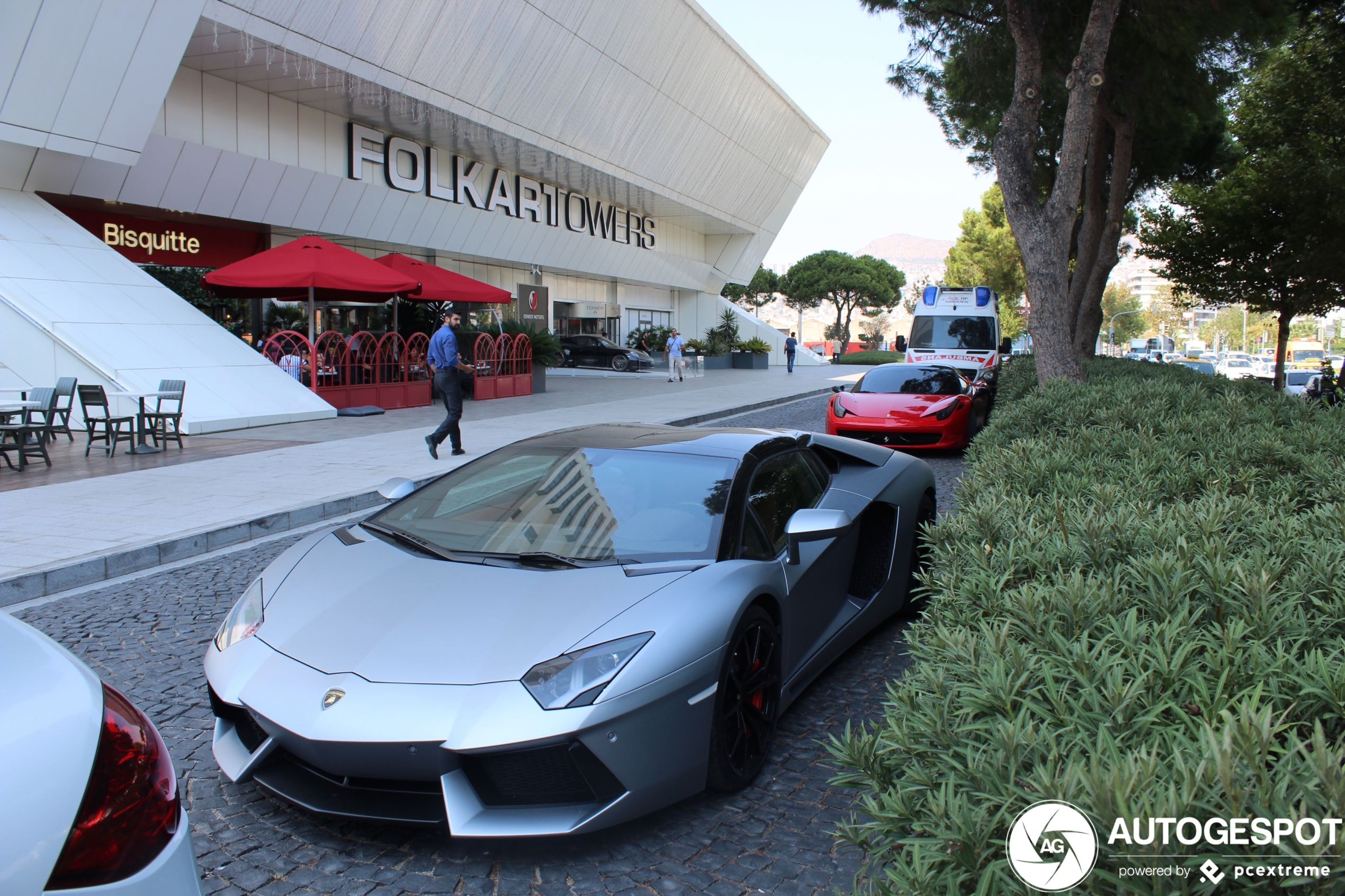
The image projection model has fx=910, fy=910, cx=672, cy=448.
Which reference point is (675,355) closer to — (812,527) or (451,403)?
(451,403)

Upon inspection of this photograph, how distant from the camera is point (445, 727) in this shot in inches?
101

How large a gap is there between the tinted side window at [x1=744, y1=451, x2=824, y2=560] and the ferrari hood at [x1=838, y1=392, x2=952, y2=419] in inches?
295

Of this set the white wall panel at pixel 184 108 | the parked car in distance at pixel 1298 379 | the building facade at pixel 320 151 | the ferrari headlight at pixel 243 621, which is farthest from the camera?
the parked car in distance at pixel 1298 379

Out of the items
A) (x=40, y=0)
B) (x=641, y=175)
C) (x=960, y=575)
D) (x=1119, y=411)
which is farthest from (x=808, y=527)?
(x=641, y=175)

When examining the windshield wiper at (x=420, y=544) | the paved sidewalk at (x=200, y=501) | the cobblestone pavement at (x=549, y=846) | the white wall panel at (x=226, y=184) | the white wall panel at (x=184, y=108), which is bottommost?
the paved sidewalk at (x=200, y=501)

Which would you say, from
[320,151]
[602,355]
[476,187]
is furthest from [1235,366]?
[320,151]

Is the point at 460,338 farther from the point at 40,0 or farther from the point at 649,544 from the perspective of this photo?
the point at 649,544

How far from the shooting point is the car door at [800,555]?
3.67 meters

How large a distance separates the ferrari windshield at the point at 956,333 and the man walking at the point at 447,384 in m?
11.3

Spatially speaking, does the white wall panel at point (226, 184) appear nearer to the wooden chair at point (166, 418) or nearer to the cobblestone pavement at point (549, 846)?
the wooden chair at point (166, 418)

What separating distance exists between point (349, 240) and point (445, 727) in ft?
81.7

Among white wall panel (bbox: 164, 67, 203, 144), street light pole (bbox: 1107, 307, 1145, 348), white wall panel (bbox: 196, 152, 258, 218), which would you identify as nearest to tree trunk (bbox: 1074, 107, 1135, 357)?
white wall panel (bbox: 196, 152, 258, 218)

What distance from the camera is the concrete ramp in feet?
44.2

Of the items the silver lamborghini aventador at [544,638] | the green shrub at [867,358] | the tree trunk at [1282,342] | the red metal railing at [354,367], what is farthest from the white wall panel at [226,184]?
the green shrub at [867,358]
